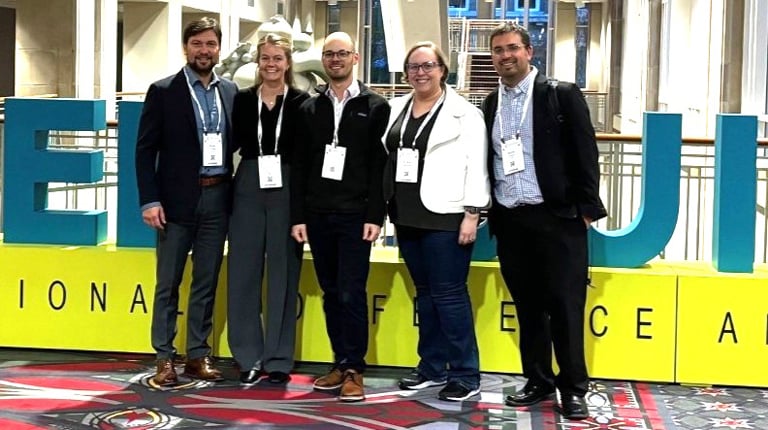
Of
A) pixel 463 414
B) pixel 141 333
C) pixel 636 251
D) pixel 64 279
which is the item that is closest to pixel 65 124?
pixel 64 279

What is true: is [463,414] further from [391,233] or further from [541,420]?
[391,233]

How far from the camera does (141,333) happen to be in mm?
6199

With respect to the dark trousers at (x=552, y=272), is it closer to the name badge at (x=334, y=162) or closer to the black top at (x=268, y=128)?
the name badge at (x=334, y=162)

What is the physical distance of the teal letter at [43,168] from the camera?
6.20m

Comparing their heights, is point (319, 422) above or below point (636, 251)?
below

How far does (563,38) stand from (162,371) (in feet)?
112

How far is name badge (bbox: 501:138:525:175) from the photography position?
4879 millimetres

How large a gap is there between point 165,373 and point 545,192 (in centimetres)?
217

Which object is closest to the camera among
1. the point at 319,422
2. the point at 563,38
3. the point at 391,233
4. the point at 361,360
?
the point at 319,422

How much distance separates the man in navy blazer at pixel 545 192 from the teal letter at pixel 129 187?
2.25 m

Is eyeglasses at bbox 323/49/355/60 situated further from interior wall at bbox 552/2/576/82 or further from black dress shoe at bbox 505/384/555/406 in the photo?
A: interior wall at bbox 552/2/576/82

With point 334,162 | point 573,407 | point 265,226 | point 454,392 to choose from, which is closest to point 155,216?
point 265,226

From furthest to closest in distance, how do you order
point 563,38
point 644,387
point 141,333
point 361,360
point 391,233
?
point 563,38
point 391,233
point 141,333
point 644,387
point 361,360

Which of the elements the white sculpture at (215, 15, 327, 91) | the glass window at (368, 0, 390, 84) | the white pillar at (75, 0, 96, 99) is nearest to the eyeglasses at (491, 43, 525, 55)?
the white sculpture at (215, 15, 327, 91)
